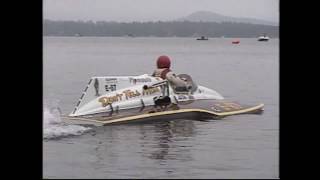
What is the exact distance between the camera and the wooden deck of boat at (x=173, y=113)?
14.9m

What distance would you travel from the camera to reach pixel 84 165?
10477 millimetres

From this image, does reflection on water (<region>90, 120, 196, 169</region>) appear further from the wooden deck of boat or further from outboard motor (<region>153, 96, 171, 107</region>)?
outboard motor (<region>153, 96, 171, 107</region>)

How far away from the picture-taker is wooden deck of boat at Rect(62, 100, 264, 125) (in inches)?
588

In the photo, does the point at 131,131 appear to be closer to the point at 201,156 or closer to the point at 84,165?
the point at 201,156

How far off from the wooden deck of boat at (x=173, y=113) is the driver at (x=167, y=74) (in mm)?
448

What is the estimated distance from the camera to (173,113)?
52.5ft

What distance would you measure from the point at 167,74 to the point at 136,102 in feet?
3.89

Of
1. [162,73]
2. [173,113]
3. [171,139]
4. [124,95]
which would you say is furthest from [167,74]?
[171,139]

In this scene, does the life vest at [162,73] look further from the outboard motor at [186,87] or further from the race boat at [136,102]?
the outboard motor at [186,87]

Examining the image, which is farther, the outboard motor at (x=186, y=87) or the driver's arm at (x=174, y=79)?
the outboard motor at (x=186, y=87)

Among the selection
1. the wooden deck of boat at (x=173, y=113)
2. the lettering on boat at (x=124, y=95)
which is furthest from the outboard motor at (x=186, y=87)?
the lettering on boat at (x=124, y=95)

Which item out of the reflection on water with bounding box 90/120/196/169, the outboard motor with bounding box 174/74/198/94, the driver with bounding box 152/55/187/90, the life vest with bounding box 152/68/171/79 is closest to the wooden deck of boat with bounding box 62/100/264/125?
the reflection on water with bounding box 90/120/196/169

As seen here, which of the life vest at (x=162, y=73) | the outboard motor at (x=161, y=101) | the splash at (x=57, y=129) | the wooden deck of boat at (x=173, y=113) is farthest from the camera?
the life vest at (x=162, y=73)

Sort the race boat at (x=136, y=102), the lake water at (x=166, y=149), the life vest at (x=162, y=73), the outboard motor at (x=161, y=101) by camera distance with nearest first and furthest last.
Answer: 1. the lake water at (x=166, y=149)
2. the race boat at (x=136, y=102)
3. the outboard motor at (x=161, y=101)
4. the life vest at (x=162, y=73)
